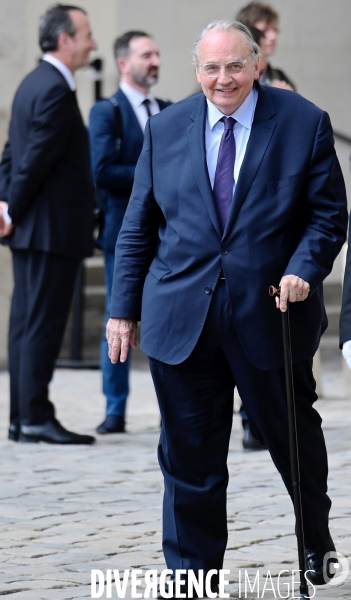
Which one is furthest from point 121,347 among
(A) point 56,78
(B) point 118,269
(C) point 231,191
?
(A) point 56,78

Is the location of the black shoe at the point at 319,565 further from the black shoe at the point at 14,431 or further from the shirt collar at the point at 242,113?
the black shoe at the point at 14,431

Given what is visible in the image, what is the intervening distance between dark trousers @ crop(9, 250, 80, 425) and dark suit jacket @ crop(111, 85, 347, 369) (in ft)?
9.90

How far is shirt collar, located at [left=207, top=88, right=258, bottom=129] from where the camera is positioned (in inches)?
155

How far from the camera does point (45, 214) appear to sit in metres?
6.94

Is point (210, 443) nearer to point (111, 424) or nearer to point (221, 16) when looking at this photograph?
point (111, 424)

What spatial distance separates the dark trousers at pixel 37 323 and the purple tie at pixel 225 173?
3.17 meters

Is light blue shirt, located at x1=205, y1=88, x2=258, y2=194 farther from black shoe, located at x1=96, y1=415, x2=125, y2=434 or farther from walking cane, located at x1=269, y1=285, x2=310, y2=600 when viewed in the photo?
black shoe, located at x1=96, y1=415, x2=125, y2=434

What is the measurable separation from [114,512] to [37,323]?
196 centimetres

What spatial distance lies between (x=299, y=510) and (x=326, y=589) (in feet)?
1.39

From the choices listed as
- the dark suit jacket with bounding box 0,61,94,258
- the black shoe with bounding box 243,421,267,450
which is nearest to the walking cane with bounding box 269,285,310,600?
the black shoe with bounding box 243,421,267,450

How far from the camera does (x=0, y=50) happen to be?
35.0 feet

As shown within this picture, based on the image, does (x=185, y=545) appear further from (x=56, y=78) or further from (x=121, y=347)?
(x=56, y=78)

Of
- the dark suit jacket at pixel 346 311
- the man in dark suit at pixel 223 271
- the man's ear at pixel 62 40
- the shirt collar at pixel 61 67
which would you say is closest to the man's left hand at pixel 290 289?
the man in dark suit at pixel 223 271

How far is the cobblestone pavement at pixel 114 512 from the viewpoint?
4273 millimetres
